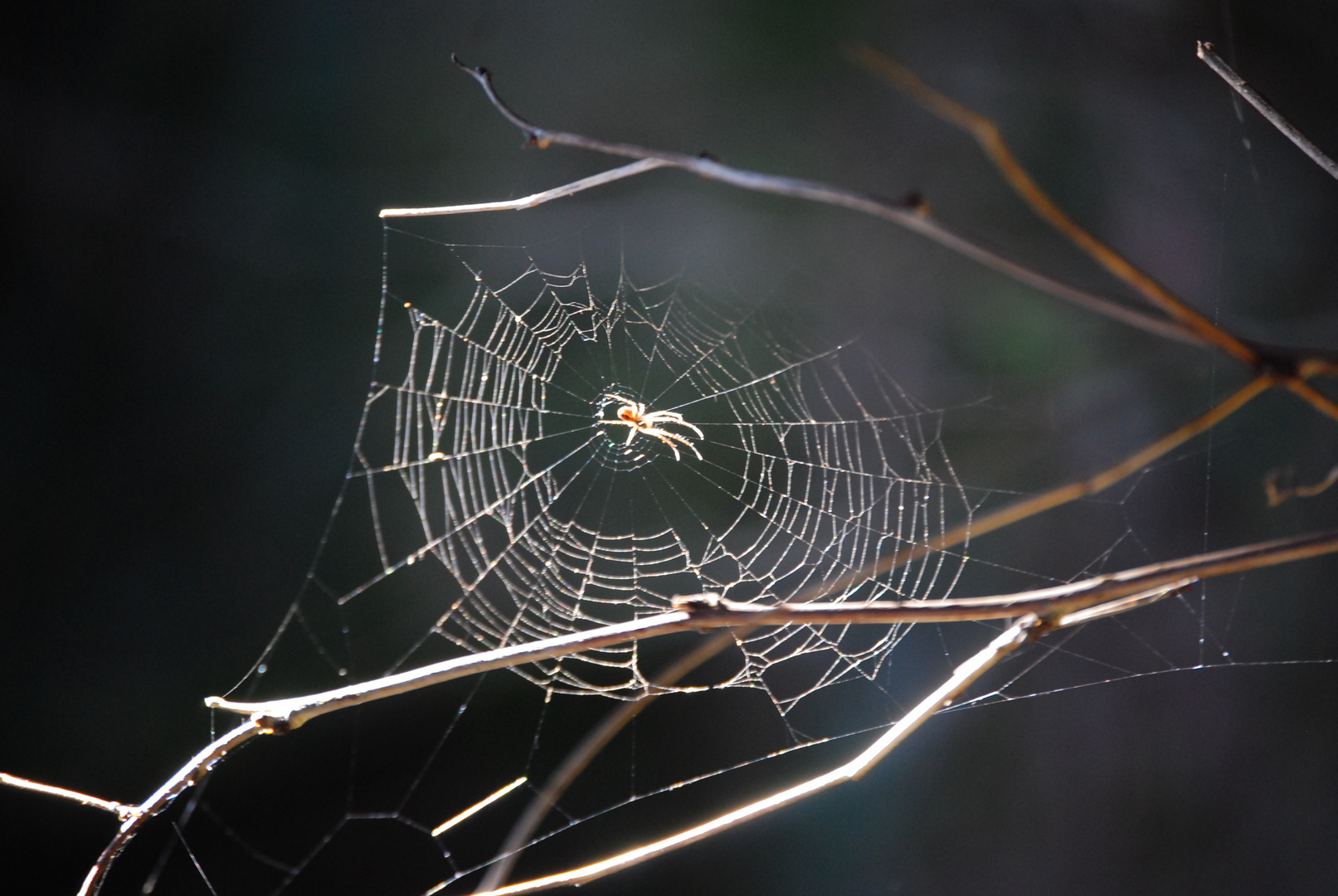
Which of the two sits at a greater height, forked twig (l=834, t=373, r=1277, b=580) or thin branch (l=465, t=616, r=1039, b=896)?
forked twig (l=834, t=373, r=1277, b=580)

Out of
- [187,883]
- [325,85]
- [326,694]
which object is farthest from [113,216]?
[326,694]

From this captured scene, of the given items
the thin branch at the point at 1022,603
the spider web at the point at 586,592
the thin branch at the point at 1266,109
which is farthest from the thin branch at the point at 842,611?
the spider web at the point at 586,592

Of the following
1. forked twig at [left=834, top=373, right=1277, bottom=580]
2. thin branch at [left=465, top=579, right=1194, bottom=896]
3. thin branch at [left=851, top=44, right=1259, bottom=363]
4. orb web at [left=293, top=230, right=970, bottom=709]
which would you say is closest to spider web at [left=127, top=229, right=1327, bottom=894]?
orb web at [left=293, top=230, right=970, bottom=709]

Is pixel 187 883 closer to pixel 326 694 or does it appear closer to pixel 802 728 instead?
pixel 802 728

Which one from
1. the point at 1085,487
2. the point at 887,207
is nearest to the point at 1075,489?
the point at 1085,487

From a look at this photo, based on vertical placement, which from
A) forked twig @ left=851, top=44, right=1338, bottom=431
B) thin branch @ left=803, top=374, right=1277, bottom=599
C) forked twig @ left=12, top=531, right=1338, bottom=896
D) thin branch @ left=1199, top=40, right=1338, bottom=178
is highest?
thin branch @ left=1199, top=40, right=1338, bottom=178

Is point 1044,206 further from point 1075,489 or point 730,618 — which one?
point 1075,489

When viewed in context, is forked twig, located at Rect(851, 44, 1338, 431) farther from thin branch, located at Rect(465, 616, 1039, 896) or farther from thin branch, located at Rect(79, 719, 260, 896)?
thin branch, located at Rect(79, 719, 260, 896)
